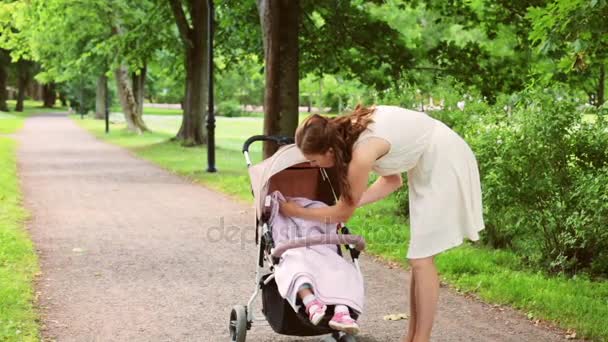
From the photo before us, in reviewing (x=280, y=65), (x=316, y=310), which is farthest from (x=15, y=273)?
(x=280, y=65)

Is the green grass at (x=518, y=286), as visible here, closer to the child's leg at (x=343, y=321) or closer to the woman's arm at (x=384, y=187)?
the woman's arm at (x=384, y=187)

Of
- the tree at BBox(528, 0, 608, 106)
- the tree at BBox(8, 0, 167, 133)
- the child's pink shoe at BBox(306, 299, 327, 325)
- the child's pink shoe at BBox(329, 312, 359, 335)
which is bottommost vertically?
the child's pink shoe at BBox(329, 312, 359, 335)

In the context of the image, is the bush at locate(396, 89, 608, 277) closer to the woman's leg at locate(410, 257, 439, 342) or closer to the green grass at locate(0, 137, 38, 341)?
the woman's leg at locate(410, 257, 439, 342)

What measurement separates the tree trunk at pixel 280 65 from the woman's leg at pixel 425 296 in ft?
29.4

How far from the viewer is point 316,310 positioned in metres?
4.40

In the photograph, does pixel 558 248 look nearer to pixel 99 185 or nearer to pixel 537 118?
pixel 537 118

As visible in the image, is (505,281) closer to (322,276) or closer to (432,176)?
(432,176)

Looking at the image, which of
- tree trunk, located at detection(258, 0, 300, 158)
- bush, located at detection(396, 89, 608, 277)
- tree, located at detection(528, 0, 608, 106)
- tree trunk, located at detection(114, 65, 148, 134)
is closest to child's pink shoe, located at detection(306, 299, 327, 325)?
bush, located at detection(396, 89, 608, 277)

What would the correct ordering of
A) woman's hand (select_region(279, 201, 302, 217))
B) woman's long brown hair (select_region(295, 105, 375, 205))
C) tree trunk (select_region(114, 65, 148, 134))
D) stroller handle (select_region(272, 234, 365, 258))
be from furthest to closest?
tree trunk (select_region(114, 65, 148, 134)), woman's hand (select_region(279, 201, 302, 217)), stroller handle (select_region(272, 234, 365, 258)), woman's long brown hair (select_region(295, 105, 375, 205))

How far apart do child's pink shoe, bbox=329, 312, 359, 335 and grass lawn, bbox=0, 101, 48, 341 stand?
214 centimetres

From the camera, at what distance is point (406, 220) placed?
10641 mm

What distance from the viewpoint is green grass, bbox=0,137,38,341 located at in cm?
553

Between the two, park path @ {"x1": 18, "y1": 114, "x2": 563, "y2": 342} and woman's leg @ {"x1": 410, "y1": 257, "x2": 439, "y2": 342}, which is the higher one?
woman's leg @ {"x1": 410, "y1": 257, "x2": 439, "y2": 342}

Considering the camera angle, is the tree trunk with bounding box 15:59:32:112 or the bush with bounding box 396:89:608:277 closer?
the bush with bounding box 396:89:608:277
